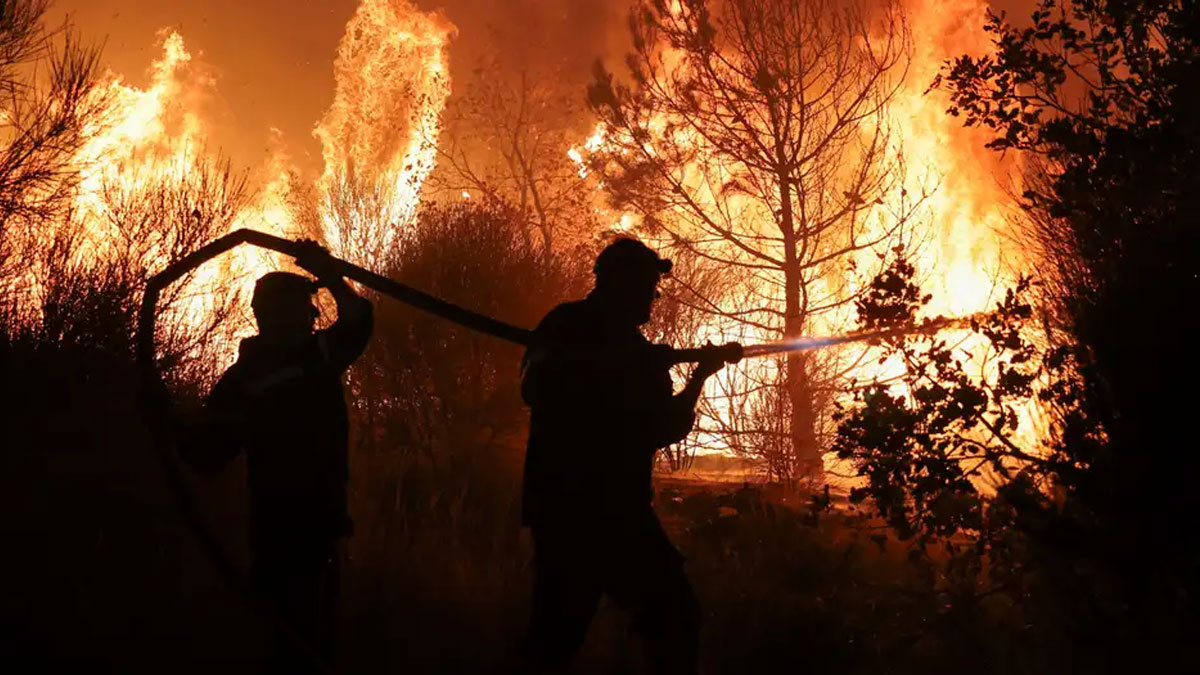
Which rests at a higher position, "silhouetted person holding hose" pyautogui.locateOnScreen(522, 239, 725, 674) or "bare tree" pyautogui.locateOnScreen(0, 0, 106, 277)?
"bare tree" pyautogui.locateOnScreen(0, 0, 106, 277)

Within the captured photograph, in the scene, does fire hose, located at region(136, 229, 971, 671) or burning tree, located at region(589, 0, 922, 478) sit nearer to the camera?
fire hose, located at region(136, 229, 971, 671)

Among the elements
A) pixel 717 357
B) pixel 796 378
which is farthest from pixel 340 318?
pixel 796 378

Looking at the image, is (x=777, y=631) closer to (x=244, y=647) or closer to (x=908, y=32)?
(x=244, y=647)

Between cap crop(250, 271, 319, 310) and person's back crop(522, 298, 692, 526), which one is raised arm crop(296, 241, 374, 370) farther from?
person's back crop(522, 298, 692, 526)

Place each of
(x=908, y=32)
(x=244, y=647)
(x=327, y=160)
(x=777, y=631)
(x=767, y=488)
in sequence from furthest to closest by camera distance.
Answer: (x=327, y=160)
(x=908, y=32)
(x=767, y=488)
(x=777, y=631)
(x=244, y=647)

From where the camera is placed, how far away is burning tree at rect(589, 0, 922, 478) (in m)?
15.7

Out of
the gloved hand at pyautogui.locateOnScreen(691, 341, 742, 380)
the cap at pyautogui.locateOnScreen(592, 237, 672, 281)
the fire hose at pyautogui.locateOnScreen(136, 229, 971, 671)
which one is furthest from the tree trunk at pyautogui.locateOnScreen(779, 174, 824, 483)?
the cap at pyautogui.locateOnScreen(592, 237, 672, 281)

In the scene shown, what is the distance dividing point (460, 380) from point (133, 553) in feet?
30.8

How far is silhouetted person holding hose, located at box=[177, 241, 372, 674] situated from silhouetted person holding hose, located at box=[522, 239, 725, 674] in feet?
2.77

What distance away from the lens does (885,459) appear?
6.49 m

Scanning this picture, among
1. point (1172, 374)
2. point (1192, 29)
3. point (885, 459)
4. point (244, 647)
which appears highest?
point (1192, 29)

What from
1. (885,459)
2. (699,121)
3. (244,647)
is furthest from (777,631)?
(699,121)

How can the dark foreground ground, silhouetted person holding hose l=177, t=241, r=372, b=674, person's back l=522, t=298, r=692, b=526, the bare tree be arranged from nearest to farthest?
person's back l=522, t=298, r=692, b=526 < silhouetted person holding hose l=177, t=241, r=372, b=674 < the dark foreground ground < the bare tree

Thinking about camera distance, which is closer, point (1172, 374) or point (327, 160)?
point (1172, 374)
